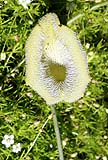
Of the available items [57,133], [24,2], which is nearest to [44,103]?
[57,133]

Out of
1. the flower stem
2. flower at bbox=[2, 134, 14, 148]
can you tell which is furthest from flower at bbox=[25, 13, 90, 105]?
flower at bbox=[2, 134, 14, 148]

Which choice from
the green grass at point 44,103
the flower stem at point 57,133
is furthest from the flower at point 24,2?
the flower stem at point 57,133

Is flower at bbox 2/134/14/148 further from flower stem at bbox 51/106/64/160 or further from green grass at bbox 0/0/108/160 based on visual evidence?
flower stem at bbox 51/106/64/160

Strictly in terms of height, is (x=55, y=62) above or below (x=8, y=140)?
above

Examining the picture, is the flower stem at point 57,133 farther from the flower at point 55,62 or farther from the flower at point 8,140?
the flower at point 8,140

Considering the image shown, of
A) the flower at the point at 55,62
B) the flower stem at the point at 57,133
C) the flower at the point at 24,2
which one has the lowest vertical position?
the flower stem at the point at 57,133

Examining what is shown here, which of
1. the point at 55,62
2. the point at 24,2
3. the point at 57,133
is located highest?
the point at 24,2

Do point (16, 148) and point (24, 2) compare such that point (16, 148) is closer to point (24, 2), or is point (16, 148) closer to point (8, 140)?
point (8, 140)
